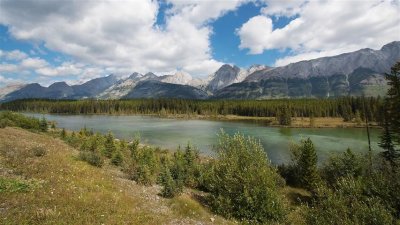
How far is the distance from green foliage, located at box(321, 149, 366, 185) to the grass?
2866cm

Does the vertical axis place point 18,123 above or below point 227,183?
above

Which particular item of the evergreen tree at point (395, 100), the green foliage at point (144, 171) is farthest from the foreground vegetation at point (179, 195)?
the evergreen tree at point (395, 100)

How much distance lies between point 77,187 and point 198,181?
18.0m

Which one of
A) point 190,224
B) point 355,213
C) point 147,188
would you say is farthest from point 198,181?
point 355,213

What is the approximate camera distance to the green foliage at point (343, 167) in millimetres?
42875

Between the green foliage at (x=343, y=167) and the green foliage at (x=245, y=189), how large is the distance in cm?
2201

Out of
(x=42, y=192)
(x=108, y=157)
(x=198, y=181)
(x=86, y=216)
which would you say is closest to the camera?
(x=86, y=216)

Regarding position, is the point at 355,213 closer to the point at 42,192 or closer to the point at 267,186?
the point at 267,186

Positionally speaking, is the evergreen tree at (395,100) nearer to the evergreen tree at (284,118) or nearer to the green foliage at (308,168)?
the green foliage at (308,168)

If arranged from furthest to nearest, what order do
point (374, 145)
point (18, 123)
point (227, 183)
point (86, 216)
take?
point (374, 145) → point (18, 123) → point (227, 183) → point (86, 216)

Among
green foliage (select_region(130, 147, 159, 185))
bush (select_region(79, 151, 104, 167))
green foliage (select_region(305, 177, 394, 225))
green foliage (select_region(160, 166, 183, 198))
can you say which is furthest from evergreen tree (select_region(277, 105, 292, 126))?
green foliage (select_region(160, 166, 183, 198))

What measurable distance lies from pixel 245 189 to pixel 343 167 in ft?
88.1

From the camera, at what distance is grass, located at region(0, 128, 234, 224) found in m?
15.4

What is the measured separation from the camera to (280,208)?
79.2ft
